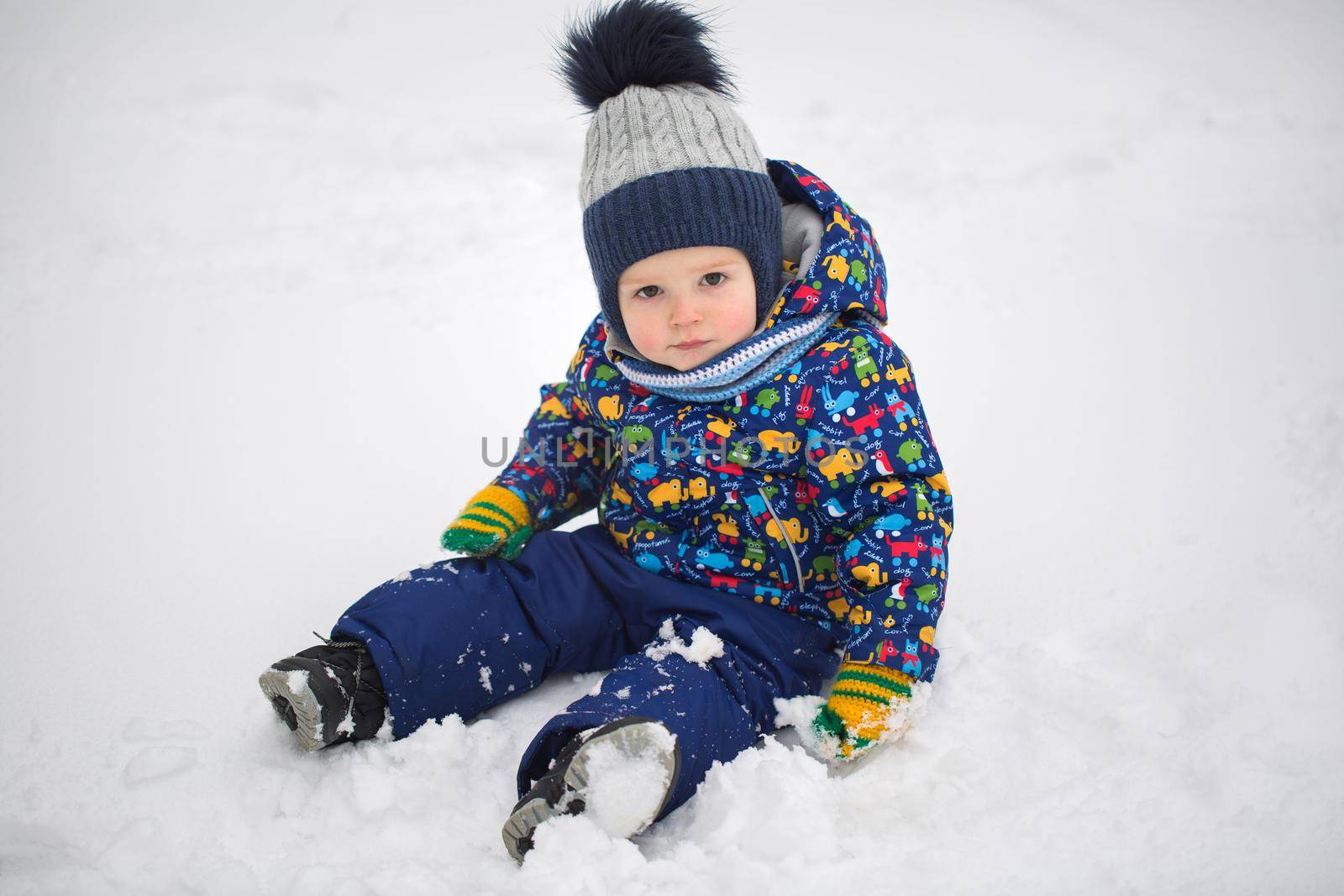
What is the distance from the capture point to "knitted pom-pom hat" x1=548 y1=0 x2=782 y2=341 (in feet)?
4.11

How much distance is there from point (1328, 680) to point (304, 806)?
130cm

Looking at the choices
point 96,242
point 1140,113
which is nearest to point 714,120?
point 96,242

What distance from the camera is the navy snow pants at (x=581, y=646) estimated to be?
3.56 ft

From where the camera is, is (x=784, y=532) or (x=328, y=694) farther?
(x=784, y=532)

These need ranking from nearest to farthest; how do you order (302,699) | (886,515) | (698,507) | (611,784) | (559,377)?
(611,784), (302,699), (886,515), (698,507), (559,377)

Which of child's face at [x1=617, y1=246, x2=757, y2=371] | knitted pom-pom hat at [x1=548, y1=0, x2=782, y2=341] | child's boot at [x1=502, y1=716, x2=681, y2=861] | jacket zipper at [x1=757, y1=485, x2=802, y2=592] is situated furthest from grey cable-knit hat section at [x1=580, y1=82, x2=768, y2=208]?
child's boot at [x1=502, y1=716, x2=681, y2=861]

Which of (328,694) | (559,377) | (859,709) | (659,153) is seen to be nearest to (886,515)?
(859,709)

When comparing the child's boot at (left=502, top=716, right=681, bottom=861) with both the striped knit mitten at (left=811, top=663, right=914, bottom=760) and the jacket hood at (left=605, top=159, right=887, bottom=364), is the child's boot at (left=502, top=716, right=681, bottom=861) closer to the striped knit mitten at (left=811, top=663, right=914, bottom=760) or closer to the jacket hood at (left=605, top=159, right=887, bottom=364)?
the striped knit mitten at (left=811, top=663, right=914, bottom=760)

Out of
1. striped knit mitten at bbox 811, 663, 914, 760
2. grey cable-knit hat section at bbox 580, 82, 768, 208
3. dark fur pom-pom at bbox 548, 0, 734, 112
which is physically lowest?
striped knit mitten at bbox 811, 663, 914, 760

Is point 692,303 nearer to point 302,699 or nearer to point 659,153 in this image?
point 659,153

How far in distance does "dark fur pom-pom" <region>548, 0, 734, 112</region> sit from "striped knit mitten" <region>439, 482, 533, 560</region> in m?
0.65

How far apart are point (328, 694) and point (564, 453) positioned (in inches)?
22.9

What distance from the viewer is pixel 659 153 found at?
1286 millimetres

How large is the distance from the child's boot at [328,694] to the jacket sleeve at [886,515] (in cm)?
63
